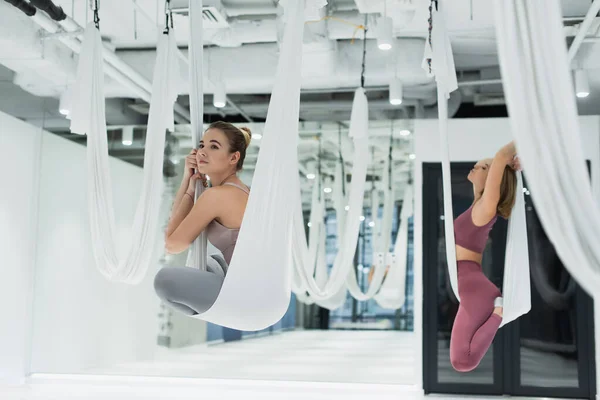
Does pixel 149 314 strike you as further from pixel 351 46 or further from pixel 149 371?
pixel 351 46

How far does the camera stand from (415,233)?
6.11 meters

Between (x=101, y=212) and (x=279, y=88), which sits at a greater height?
(x=279, y=88)

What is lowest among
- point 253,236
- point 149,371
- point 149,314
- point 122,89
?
point 149,371

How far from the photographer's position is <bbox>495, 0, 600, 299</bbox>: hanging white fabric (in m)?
1.58

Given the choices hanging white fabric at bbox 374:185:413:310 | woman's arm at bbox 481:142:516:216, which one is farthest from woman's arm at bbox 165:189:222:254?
hanging white fabric at bbox 374:185:413:310

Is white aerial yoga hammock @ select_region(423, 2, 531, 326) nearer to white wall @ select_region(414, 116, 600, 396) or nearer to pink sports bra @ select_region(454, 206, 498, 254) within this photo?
pink sports bra @ select_region(454, 206, 498, 254)

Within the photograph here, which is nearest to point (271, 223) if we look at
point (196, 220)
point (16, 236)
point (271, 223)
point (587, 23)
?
point (271, 223)

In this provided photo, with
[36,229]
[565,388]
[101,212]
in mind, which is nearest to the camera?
[101,212]

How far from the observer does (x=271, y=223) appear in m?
2.46

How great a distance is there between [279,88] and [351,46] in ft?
11.6

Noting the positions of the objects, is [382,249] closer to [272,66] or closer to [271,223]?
[272,66]

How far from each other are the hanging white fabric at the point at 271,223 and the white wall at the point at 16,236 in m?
4.56

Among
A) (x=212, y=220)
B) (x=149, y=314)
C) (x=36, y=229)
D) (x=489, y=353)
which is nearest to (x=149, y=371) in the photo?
(x=149, y=314)

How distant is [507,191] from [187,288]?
4.93ft
